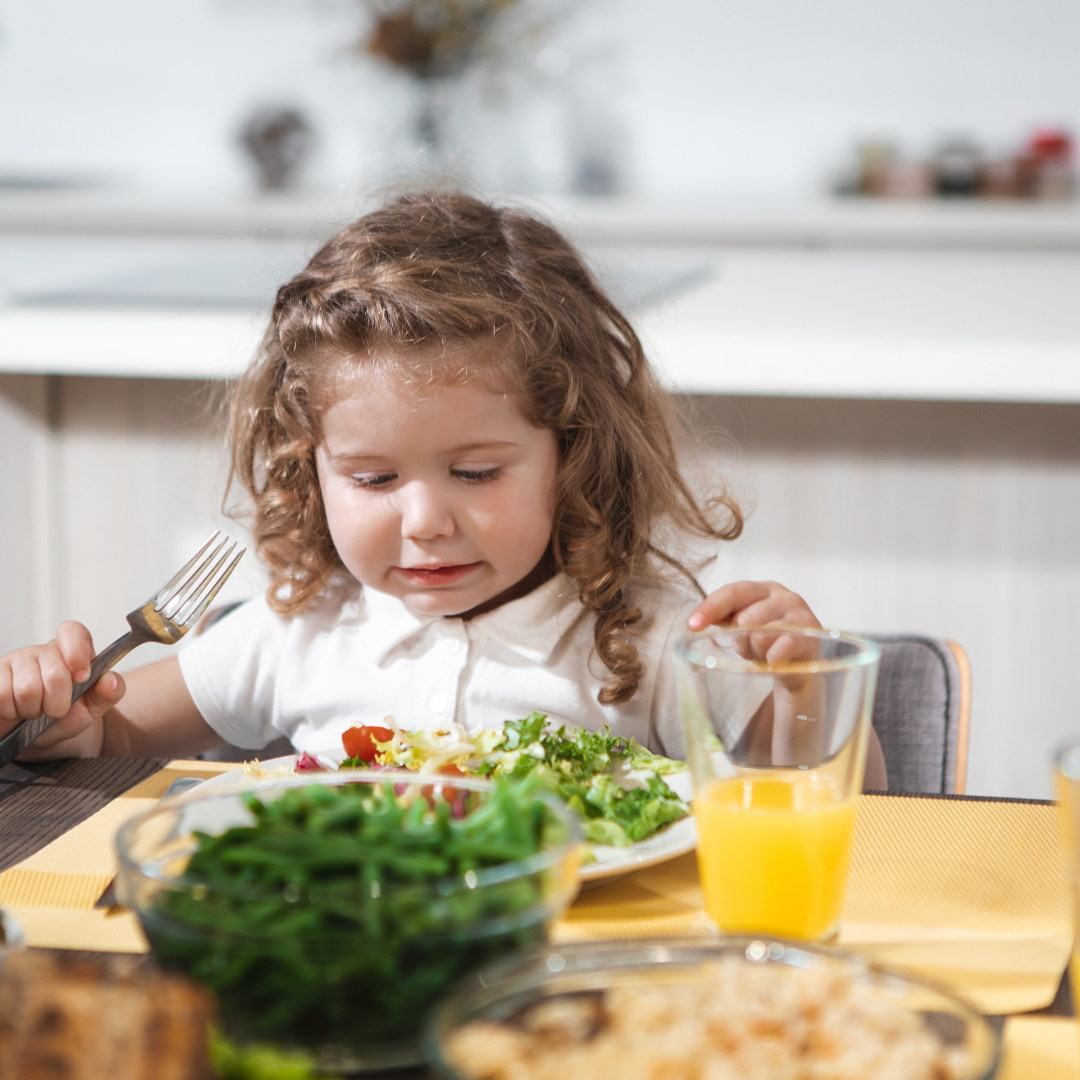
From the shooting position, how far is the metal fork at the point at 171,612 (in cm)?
103

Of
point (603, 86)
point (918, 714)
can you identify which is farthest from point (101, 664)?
point (603, 86)

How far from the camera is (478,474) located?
3.66ft

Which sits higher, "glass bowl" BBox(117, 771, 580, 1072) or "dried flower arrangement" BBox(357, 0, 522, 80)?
"dried flower arrangement" BBox(357, 0, 522, 80)

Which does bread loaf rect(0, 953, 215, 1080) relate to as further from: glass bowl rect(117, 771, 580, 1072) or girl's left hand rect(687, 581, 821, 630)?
girl's left hand rect(687, 581, 821, 630)

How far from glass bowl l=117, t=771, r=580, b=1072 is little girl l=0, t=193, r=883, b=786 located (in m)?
0.49

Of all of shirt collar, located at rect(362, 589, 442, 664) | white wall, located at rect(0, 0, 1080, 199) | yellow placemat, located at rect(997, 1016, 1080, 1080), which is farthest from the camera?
white wall, located at rect(0, 0, 1080, 199)

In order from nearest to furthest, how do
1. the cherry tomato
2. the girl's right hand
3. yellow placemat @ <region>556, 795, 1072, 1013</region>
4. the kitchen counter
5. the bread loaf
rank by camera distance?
the bread loaf, yellow placemat @ <region>556, 795, 1072, 1013</region>, the cherry tomato, the girl's right hand, the kitchen counter

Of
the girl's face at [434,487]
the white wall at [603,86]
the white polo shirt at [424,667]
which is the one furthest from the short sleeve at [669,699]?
the white wall at [603,86]

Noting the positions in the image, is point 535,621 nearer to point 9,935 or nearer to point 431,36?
point 9,935

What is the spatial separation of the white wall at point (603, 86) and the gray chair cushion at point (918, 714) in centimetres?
290

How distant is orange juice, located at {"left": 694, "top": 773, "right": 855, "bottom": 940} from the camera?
658 millimetres

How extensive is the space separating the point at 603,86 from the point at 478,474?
3.48 m

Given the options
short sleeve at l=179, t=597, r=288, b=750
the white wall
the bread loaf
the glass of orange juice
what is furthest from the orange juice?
the white wall

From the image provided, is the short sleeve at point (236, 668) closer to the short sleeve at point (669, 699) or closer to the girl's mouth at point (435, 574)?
the girl's mouth at point (435, 574)
